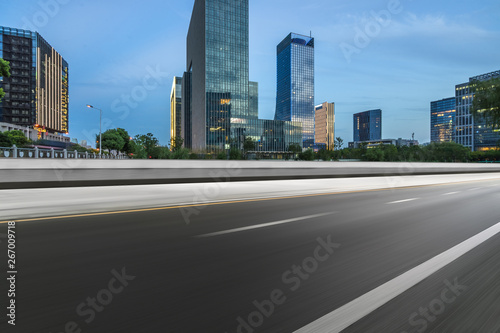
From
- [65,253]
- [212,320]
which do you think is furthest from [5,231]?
[212,320]

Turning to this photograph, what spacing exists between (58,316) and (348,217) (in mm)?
5442

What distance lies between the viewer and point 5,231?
16.1ft

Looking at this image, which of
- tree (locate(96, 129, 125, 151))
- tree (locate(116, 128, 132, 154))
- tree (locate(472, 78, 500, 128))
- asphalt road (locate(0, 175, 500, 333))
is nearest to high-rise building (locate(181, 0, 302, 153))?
tree (locate(116, 128, 132, 154))

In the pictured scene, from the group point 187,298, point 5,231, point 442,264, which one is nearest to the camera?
point 187,298

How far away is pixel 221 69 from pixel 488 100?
9677cm

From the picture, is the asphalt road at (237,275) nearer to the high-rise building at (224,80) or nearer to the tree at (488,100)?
the tree at (488,100)

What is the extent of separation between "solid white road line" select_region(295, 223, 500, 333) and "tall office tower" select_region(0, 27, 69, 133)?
161 m

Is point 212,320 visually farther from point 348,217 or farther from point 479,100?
point 479,100

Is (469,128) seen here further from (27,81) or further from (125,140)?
(27,81)

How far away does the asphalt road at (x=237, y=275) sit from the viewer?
223cm

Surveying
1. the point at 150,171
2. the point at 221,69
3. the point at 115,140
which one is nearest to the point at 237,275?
the point at 150,171

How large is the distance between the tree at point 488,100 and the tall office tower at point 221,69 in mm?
88180

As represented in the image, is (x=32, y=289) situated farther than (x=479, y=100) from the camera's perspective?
No

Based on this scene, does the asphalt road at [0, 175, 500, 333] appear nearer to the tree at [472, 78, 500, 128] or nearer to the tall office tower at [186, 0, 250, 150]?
the tree at [472, 78, 500, 128]
